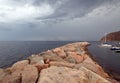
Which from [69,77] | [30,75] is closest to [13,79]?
[30,75]

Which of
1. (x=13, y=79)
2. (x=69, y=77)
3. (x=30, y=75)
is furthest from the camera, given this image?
(x=13, y=79)

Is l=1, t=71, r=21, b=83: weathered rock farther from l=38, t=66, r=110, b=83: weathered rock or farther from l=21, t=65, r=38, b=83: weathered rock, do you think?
l=38, t=66, r=110, b=83: weathered rock

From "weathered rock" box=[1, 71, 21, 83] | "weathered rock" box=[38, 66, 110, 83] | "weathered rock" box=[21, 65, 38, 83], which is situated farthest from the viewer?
Result: "weathered rock" box=[1, 71, 21, 83]

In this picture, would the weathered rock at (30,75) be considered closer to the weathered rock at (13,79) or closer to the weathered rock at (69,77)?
the weathered rock at (13,79)

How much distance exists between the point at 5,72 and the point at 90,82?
11866 mm

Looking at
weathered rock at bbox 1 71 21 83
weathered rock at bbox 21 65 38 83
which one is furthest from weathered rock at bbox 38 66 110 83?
weathered rock at bbox 1 71 21 83

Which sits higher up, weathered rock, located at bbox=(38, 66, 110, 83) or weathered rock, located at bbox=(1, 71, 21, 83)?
weathered rock, located at bbox=(38, 66, 110, 83)

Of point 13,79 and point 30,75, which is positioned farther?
point 13,79

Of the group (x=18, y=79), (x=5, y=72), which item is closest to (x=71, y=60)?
(x=5, y=72)

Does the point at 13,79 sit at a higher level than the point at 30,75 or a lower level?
lower

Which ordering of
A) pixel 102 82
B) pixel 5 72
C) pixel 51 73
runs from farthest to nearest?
pixel 5 72 < pixel 51 73 < pixel 102 82

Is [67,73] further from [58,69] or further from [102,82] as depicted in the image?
[102,82]

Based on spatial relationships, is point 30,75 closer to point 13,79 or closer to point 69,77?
point 13,79

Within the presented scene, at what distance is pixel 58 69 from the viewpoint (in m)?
20.8
